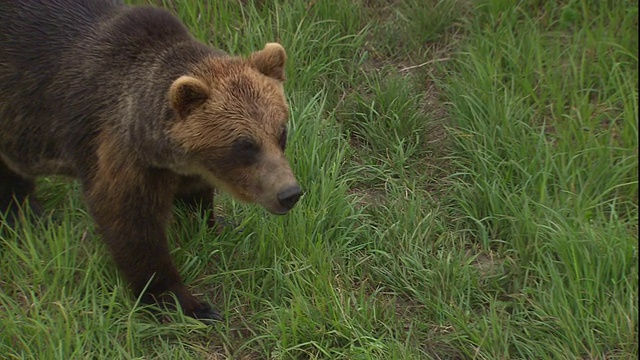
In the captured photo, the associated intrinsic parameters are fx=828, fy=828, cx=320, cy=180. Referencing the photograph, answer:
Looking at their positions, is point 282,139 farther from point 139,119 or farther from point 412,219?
point 412,219

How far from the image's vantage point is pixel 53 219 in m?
4.28

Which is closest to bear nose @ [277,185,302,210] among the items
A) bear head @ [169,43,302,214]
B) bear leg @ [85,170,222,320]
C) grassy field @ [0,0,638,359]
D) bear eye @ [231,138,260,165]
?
bear head @ [169,43,302,214]

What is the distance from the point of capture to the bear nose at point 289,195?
11.0ft

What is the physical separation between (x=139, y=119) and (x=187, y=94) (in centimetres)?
30

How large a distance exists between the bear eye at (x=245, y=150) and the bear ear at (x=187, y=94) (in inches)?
9.4

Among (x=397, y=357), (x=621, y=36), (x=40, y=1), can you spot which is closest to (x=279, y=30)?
(x=40, y=1)

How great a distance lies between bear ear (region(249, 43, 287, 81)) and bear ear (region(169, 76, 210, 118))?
33 cm

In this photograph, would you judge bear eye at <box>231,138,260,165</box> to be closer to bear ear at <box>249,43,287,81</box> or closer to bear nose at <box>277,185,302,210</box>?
bear nose at <box>277,185,302,210</box>

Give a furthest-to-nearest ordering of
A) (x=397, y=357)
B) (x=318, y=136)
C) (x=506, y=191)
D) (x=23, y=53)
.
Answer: (x=318, y=136) < (x=506, y=191) < (x=23, y=53) < (x=397, y=357)

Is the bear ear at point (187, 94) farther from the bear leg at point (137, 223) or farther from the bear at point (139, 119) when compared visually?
the bear leg at point (137, 223)

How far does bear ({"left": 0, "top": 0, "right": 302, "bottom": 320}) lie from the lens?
135 inches

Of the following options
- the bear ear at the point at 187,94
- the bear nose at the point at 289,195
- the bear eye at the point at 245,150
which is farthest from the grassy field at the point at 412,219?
the bear ear at the point at 187,94

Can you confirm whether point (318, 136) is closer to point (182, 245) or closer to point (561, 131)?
point (182, 245)

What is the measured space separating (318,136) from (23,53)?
1.58 meters
